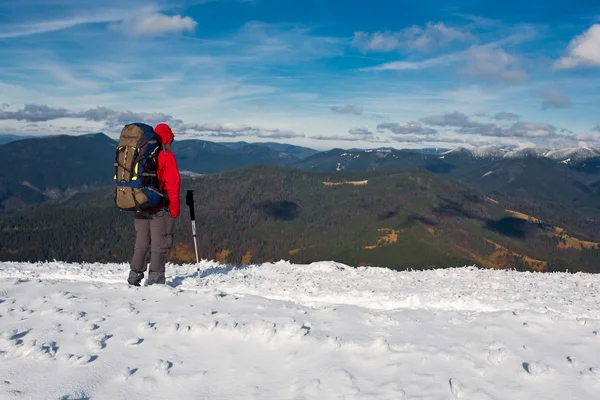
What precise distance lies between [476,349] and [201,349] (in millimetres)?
5110

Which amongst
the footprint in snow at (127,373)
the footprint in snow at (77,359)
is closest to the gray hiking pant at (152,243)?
the footprint in snow at (77,359)

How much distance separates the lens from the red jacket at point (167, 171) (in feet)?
36.9

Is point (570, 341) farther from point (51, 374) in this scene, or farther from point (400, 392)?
point (51, 374)

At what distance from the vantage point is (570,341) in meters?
7.94

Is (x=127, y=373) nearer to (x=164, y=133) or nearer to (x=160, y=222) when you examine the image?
(x=160, y=222)

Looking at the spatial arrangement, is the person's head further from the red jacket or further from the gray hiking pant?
the gray hiking pant

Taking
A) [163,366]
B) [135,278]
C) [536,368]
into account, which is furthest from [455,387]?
[135,278]

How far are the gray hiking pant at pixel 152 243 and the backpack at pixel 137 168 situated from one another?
0.79m

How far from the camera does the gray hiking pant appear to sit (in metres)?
11.8

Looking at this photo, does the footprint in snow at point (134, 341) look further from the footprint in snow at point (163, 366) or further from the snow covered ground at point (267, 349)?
the footprint in snow at point (163, 366)

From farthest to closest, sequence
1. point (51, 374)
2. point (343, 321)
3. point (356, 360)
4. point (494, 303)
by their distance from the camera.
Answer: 1. point (494, 303)
2. point (343, 321)
3. point (356, 360)
4. point (51, 374)

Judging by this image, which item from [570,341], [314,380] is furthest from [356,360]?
[570,341]

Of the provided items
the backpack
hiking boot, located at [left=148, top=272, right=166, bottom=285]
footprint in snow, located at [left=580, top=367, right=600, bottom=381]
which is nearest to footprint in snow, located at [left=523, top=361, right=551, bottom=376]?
footprint in snow, located at [left=580, top=367, right=600, bottom=381]

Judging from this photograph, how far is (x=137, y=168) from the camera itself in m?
10.6
